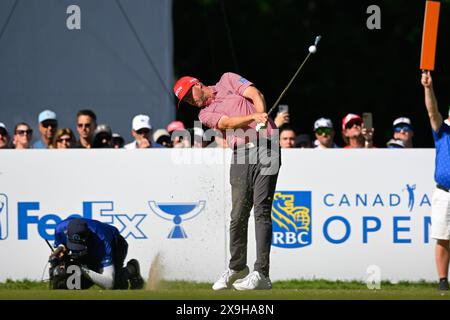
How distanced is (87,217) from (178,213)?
97cm

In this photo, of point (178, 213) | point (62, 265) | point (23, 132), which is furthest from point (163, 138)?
point (62, 265)

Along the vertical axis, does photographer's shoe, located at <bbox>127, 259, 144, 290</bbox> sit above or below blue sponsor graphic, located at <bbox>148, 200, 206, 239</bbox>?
below

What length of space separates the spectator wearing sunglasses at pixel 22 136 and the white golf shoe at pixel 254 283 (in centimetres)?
403

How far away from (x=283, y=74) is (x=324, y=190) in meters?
14.2

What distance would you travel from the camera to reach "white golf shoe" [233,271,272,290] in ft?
34.6

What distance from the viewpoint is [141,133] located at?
13.9 metres

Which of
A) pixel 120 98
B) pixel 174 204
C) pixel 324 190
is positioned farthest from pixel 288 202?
pixel 120 98

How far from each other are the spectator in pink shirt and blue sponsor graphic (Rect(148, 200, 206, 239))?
1.56m

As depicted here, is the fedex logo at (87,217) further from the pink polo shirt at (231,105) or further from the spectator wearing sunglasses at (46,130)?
the pink polo shirt at (231,105)

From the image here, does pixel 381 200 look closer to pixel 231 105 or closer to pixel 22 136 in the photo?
pixel 231 105

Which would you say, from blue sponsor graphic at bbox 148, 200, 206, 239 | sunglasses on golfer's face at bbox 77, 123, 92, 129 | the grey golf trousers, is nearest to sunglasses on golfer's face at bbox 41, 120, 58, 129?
sunglasses on golfer's face at bbox 77, 123, 92, 129

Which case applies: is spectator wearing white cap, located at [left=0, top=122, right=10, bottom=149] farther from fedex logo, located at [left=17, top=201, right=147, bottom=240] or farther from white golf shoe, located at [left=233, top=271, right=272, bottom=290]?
white golf shoe, located at [left=233, top=271, right=272, bottom=290]
